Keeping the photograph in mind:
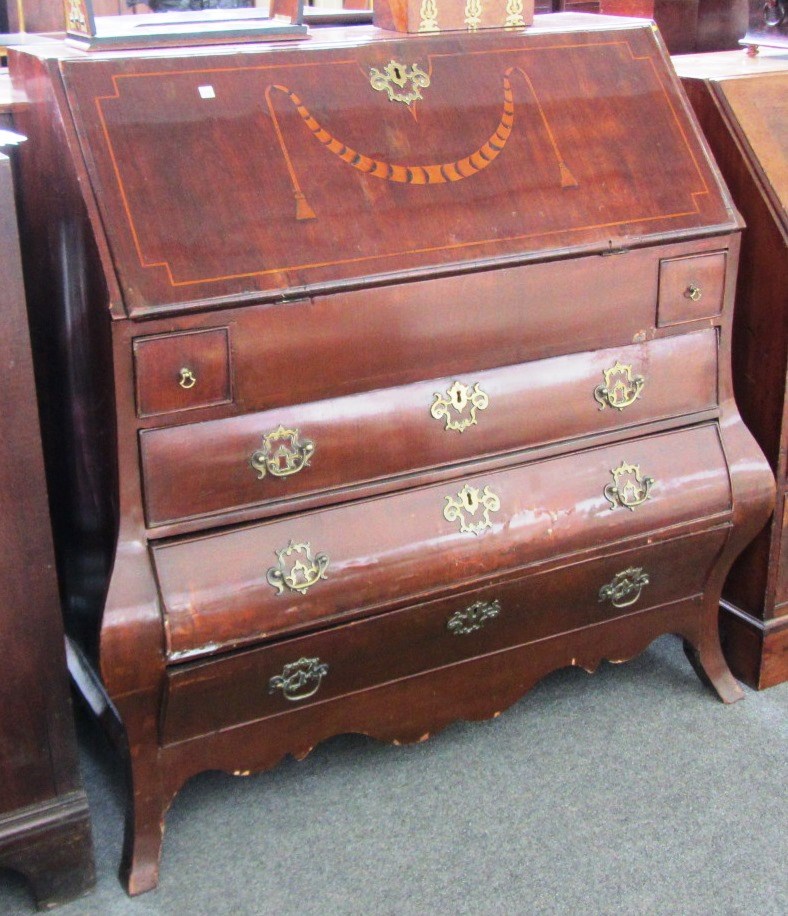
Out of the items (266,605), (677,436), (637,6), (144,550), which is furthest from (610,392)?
(637,6)

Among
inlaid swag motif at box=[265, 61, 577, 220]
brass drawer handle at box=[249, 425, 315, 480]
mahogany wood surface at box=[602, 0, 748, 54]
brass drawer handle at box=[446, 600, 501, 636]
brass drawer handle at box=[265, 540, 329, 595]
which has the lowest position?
brass drawer handle at box=[446, 600, 501, 636]

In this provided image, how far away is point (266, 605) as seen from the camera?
173cm

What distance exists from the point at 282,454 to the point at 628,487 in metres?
0.68

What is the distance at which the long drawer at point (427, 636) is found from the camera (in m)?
1.78

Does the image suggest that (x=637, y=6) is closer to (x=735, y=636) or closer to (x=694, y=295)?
(x=694, y=295)

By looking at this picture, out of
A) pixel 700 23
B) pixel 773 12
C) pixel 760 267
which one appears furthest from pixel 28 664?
pixel 700 23

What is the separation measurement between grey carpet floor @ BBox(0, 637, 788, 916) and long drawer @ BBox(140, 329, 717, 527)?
654mm

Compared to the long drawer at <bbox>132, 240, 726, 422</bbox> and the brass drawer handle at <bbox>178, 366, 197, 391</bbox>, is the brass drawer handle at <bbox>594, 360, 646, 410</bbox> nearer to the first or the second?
the long drawer at <bbox>132, 240, 726, 422</bbox>

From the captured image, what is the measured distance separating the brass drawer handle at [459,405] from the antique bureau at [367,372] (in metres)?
0.01

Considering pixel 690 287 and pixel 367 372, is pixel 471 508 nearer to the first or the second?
pixel 367 372

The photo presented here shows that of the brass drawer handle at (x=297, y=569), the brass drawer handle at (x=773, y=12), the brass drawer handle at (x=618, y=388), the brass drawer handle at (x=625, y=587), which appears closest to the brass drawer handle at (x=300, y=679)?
the brass drawer handle at (x=297, y=569)

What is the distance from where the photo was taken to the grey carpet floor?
1.82m

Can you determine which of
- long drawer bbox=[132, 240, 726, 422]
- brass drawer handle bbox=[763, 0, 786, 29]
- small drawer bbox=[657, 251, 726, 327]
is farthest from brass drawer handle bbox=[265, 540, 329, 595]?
brass drawer handle bbox=[763, 0, 786, 29]

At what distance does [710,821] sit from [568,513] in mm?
627
